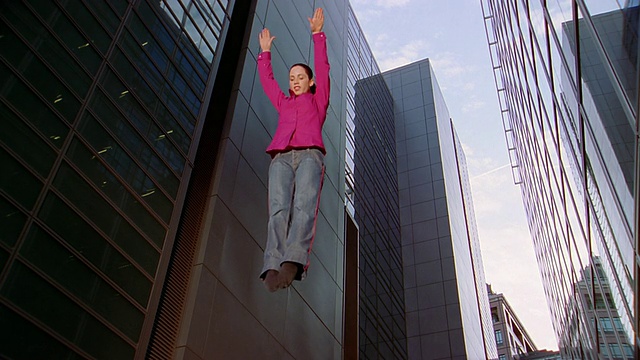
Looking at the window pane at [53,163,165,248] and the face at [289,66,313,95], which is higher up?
the face at [289,66,313,95]

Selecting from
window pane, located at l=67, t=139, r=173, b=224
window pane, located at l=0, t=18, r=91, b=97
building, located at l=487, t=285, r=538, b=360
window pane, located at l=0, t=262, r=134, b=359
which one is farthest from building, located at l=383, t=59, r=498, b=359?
building, located at l=487, t=285, r=538, b=360

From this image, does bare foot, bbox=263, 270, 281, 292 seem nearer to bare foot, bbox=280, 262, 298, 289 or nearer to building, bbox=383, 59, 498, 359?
bare foot, bbox=280, 262, 298, 289

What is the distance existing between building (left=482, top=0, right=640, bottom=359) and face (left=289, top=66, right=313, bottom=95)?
486 centimetres

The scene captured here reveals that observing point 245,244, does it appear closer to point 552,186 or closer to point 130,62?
point 130,62

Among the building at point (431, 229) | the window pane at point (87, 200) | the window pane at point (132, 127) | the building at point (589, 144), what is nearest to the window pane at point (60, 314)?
the window pane at point (87, 200)

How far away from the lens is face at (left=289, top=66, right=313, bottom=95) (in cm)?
928

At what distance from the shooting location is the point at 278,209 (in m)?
7.79

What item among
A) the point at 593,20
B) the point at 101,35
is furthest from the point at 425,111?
the point at 101,35

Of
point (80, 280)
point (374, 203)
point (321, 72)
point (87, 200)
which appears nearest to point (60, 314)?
point (80, 280)

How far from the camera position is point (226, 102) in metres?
13.1

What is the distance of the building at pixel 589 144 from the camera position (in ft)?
33.4

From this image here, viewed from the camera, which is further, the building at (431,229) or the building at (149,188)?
the building at (431,229)

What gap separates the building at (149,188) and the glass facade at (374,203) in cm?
1027

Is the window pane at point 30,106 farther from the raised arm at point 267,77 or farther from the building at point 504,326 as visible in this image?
the building at point 504,326
